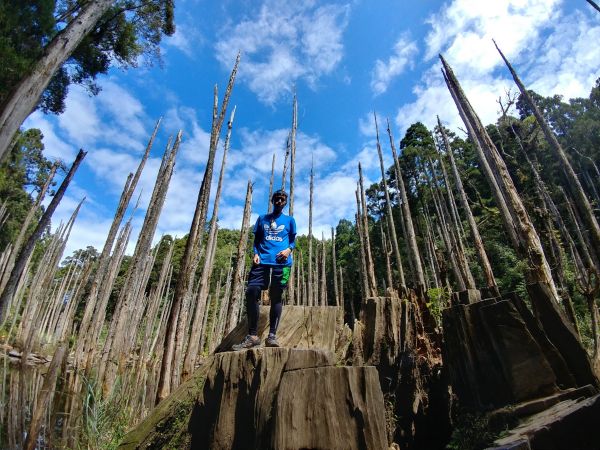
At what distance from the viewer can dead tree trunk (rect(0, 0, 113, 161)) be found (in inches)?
166

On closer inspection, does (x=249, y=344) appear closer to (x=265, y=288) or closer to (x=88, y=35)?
(x=265, y=288)

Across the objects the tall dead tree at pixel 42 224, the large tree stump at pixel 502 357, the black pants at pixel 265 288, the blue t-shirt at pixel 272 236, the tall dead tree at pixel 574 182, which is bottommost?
the large tree stump at pixel 502 357

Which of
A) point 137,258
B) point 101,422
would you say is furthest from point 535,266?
point 137,258

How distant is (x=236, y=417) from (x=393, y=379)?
2614 mm

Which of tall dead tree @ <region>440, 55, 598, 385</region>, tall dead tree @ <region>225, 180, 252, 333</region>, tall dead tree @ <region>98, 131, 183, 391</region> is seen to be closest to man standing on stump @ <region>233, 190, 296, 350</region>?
tall dead tree @ <region>440, 55, 598, 385</region>

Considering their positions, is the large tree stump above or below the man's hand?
below

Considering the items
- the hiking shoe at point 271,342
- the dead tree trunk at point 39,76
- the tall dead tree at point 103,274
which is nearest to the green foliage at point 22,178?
the tall dead tree at point 103,274

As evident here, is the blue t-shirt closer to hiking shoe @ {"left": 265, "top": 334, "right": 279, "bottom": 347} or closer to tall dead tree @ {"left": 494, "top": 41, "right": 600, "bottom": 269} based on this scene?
hiking shoe @ {"left": 265, "top": 334, "right": 279, "bottom": 347}

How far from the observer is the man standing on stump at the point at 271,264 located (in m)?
3.39

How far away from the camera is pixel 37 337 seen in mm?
17047

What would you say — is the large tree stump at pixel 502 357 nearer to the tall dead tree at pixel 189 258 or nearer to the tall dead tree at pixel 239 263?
the tall dead tree at pixel 189 258

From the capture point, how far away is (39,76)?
181 inches

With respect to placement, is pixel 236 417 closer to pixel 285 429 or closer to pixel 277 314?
pixel 285 429

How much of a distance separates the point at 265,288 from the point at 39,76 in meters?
4.31
